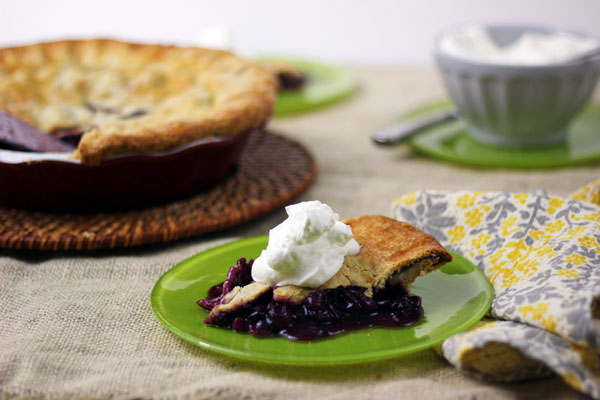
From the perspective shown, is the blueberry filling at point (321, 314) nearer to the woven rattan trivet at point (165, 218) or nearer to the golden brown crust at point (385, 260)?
the golden brown crust at point (385, 260)

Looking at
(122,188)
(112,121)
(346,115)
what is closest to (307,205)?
(122,188)

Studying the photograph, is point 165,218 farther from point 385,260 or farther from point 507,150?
point 507,150

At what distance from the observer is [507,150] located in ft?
7.14

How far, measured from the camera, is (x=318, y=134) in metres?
2.44

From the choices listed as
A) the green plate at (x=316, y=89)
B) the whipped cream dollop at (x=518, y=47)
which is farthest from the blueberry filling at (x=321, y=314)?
the green plate at (x=316, y=89)

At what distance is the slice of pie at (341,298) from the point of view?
1.16 meters

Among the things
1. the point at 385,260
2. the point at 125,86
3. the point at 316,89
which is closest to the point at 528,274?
the point at 385,260

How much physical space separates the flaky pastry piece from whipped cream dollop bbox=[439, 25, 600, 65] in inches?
38.1

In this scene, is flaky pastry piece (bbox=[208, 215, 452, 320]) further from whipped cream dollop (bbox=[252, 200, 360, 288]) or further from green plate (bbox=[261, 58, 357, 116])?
green plate (bbox=[261, 58, 357, 116])

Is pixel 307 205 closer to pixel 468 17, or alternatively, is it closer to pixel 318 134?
pixel 318 134

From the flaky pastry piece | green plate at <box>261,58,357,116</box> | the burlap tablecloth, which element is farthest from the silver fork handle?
the flaky pastry piece

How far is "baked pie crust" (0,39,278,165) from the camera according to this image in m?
1.92

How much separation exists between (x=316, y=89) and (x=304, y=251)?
1689 millimetres

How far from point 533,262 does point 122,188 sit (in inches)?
35.7
